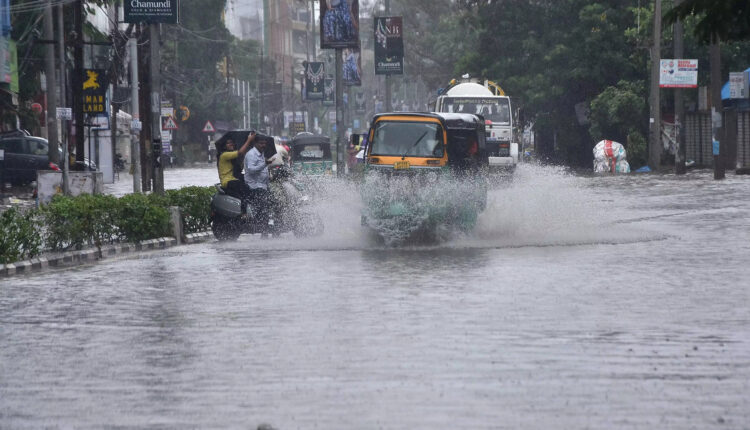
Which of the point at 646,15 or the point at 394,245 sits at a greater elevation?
the point at 646,15

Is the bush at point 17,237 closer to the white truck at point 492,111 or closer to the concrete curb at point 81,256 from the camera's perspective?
the concrete curb at point 81,256

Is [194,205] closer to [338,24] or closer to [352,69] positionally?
[338,24]

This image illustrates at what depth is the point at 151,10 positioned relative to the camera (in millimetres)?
27281

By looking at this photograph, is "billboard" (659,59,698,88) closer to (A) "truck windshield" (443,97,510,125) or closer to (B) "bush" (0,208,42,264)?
(A) "truck windshield" (443,97,510,125)

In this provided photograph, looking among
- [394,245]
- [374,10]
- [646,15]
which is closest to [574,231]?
[394,245]

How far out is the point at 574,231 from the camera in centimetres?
2223

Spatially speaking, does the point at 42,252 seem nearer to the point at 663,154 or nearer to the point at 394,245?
the point at 394,245

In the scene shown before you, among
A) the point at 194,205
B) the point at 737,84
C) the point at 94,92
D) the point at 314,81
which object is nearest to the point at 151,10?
the point at 194,205

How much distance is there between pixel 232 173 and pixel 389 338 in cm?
1221

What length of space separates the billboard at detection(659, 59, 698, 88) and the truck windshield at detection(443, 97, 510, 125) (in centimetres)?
809

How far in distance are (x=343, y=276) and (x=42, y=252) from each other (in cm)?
584

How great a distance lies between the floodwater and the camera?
760 cm

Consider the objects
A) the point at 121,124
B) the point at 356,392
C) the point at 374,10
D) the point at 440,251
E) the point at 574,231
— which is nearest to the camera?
the point at 356,392

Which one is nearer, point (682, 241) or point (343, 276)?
point (343, 276)
